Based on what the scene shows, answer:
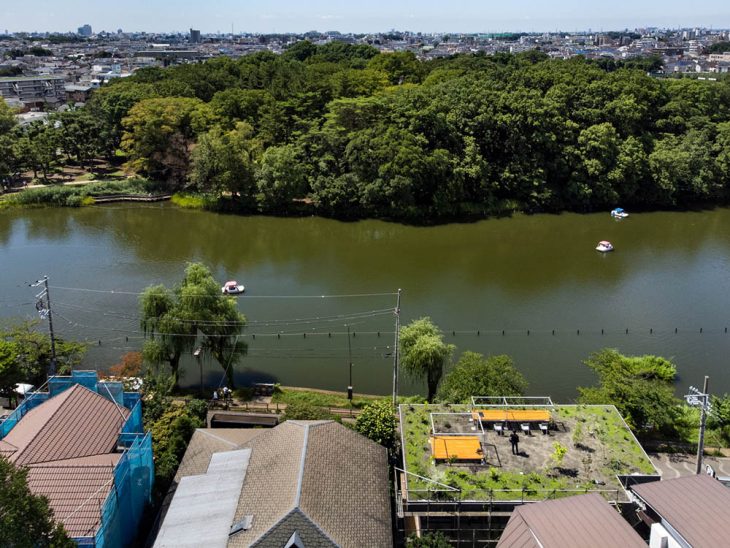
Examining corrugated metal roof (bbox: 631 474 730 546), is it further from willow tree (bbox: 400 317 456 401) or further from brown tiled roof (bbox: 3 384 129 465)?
brown tiled roof (bbox: 3 384 129 465)

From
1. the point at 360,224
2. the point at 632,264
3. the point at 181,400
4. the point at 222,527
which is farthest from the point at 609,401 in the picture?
the point at 360,224

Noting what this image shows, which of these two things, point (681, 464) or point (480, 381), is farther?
point (480, 381)

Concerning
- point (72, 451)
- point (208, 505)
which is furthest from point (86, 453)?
point (208, 505)

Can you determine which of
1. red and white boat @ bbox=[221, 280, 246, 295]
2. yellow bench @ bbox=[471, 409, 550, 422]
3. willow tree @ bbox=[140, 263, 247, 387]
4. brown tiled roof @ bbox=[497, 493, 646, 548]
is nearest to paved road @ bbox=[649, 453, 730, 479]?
yellow bench @ bbox=[471, 409, 550, 422]

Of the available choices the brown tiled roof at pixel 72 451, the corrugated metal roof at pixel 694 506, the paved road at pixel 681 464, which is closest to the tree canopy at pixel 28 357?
the brown tiled roof at pixel 72 451

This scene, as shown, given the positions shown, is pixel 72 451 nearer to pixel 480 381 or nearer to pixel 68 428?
pixel 68 428
